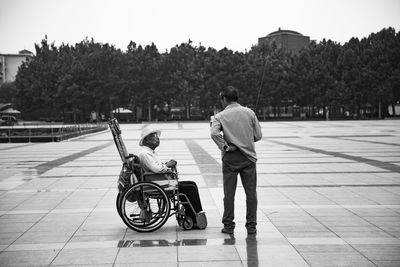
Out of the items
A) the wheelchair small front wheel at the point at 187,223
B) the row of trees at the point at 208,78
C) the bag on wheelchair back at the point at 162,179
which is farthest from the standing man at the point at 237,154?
the row of trees at the point at 208,78

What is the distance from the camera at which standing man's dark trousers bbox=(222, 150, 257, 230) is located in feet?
18.1

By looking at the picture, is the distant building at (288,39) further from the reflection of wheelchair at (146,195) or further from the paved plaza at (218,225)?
the reflection of wheelchair at (146,195)

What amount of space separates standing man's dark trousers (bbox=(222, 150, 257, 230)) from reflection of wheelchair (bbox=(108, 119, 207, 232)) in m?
0.40

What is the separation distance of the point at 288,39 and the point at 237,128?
103 metres

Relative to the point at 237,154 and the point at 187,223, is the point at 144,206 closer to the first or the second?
the point at 187,223

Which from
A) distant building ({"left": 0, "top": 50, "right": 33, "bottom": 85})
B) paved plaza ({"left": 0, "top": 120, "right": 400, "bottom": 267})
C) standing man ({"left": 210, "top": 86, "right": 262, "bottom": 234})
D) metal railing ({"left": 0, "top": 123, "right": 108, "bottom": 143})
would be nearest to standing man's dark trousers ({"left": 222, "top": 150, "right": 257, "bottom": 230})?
standing man ({"left": 210, "top": 86, "right": 262, "bottom": 234})

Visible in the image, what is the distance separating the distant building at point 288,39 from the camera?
337 feet

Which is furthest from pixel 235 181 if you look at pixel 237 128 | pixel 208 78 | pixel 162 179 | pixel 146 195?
pixel 208 78

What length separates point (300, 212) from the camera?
6719 millimetres

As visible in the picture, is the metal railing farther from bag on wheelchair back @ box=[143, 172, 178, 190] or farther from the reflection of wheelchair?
bag on wheelchair back @ box=[143, 172, 178, 190]

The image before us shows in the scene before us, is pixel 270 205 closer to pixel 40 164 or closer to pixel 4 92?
pixel 40 164

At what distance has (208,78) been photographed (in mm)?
68938

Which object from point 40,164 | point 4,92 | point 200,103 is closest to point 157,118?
point 200,103

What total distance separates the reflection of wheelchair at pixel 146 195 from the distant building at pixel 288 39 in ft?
325
